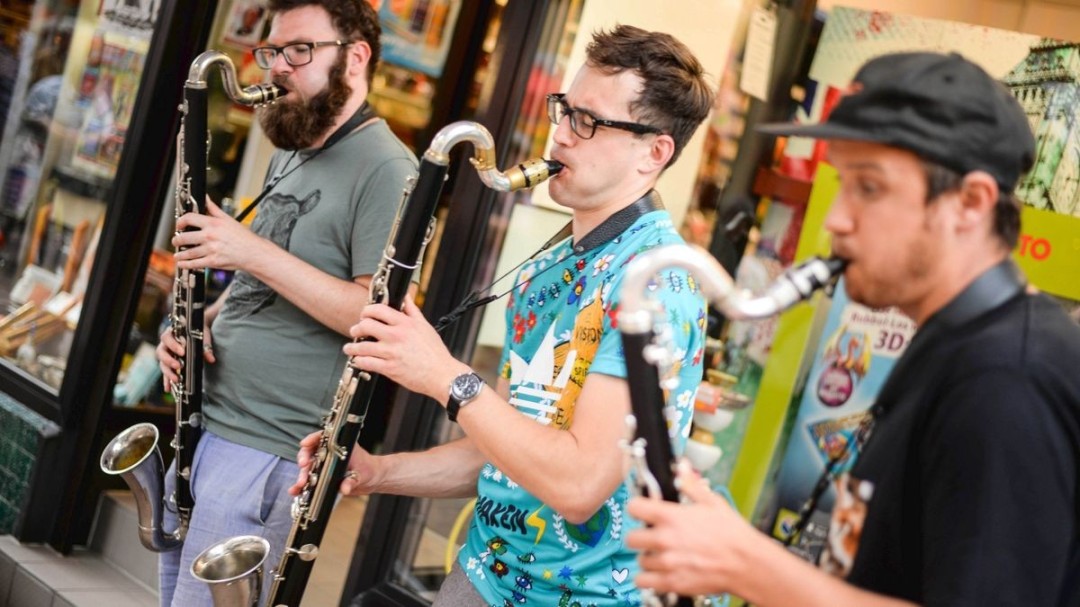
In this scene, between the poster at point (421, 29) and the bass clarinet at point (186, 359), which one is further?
the poster at point (421, 29)

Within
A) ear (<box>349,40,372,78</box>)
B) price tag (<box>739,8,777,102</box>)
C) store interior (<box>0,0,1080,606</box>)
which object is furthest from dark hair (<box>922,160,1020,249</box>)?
price tag (<box>739,8,777,102</box>)

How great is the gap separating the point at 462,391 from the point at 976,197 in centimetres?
94

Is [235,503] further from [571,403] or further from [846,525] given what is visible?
[846,525]

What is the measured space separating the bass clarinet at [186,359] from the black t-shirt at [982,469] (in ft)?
6.39

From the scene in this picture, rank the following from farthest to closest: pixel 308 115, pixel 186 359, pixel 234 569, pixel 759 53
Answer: pixel 759 53
pixel 308 115
pixel 186 359
pixel 234 569

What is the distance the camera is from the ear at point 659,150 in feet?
7.50

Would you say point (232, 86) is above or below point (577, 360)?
above

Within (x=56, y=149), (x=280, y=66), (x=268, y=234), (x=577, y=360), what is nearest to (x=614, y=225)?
(x=577, y=360)

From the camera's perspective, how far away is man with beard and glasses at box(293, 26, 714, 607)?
78.4 inches

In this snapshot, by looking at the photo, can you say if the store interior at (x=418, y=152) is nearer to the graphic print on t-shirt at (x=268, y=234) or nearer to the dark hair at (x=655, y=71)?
the graphic print on t-shirt at (x=268, y=234)

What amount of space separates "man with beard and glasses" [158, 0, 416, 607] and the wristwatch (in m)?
0.86

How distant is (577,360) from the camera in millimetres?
2137

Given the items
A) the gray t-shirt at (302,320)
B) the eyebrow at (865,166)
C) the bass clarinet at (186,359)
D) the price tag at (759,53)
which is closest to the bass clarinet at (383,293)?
the gray t-shirt at (302,320)

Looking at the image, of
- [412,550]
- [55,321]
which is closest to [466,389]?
[412,550]
